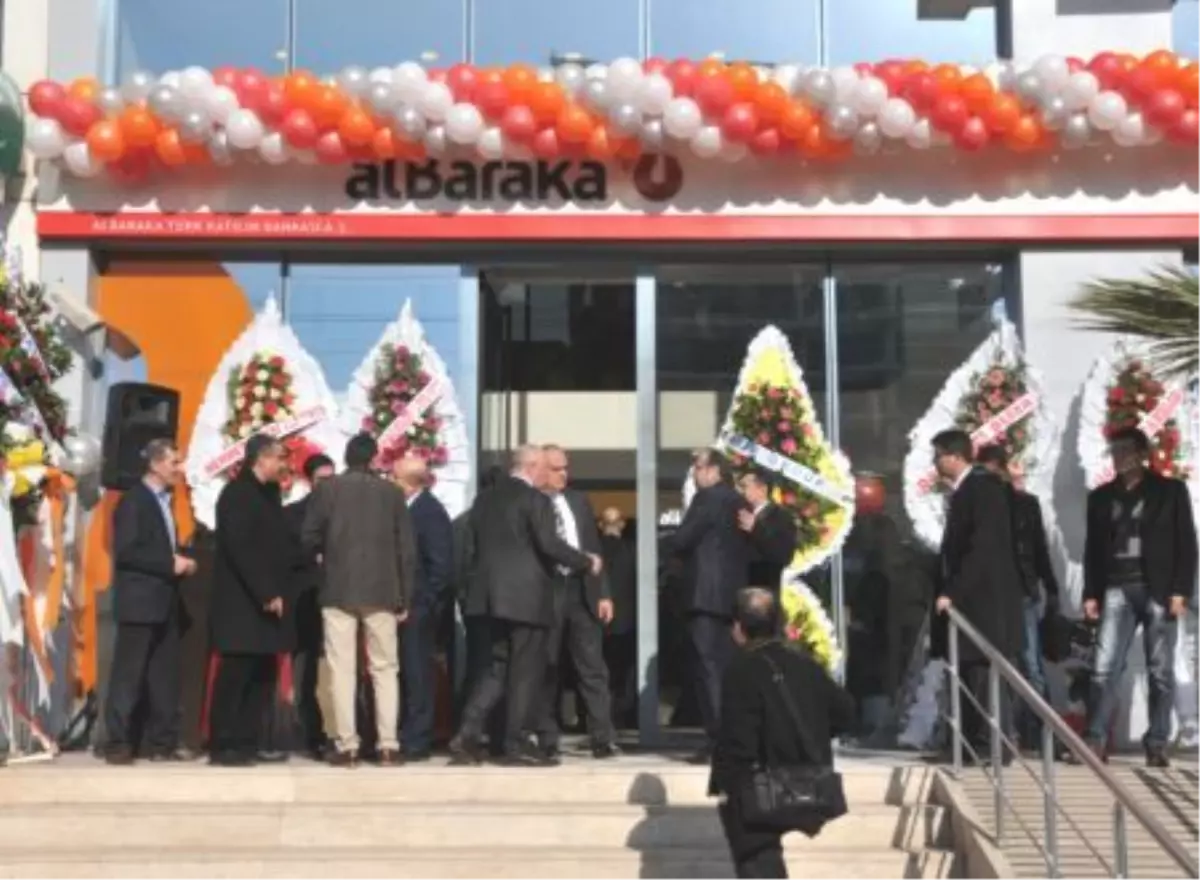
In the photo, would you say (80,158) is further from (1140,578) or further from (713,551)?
(1140,578)

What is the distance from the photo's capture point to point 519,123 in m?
10.3

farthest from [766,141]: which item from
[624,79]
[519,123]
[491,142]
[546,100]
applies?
[491,142]

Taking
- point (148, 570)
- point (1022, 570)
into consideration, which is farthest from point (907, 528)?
point (148, 570)

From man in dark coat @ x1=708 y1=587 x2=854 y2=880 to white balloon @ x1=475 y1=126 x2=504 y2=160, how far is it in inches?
193

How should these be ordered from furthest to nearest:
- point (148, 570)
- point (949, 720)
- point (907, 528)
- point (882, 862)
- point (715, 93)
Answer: point (907, 528) < point (715, 93) < point (148, 570) < point (949, 720) < point (882, 862)

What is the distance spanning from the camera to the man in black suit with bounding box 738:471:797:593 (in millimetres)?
9086

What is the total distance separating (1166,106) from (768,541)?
3.74 m

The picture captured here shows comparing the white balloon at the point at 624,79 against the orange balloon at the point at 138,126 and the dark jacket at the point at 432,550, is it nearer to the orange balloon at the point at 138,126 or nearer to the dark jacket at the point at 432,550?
the dark jacket at the point at 432,550

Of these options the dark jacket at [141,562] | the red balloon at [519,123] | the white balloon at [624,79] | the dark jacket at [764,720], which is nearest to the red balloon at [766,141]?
the white balloon at [624,79]

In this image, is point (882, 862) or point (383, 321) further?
point (383, 321)

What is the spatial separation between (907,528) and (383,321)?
12.1ft

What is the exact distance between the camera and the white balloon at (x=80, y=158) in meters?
10.5

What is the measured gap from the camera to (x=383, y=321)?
36.8 ft

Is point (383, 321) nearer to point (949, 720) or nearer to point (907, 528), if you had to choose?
point (907, 528)
